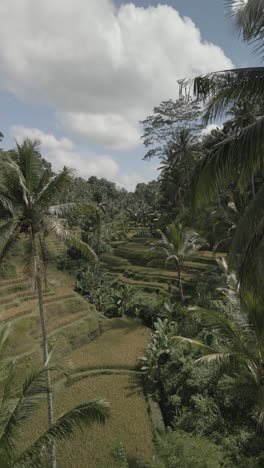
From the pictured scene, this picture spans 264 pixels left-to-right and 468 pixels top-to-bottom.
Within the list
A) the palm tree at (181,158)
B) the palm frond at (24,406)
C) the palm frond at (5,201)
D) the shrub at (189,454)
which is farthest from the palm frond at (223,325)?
the palm tree at (181,158)

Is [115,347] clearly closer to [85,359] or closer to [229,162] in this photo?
[85,359]

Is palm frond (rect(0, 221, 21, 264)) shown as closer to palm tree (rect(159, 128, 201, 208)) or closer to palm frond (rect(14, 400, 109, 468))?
palm frond (rect(14, 400, 109, 468))

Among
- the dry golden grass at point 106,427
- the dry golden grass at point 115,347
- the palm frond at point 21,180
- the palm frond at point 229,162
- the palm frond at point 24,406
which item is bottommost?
the dry golden grass at point 106,427

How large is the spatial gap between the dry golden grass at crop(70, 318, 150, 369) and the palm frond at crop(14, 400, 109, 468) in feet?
31.2

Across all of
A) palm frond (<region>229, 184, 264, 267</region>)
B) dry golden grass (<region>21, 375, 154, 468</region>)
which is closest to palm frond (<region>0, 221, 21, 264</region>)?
dry golden grass (<region>21, 375, 154, 468</region>)

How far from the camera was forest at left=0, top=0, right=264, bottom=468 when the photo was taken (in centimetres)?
596

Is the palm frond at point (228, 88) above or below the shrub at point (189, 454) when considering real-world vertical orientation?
above

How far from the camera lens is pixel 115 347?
62.2 feet

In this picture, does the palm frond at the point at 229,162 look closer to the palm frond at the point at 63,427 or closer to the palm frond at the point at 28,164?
the palm frond at the point at 63,427

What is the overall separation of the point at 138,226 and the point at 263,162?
59332mm

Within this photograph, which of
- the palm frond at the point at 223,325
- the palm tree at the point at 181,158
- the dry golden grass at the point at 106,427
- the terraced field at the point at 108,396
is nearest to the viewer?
the palm frond at the point at 223,325

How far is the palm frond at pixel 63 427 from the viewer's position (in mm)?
6422

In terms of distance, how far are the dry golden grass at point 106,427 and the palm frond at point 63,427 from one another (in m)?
5.12

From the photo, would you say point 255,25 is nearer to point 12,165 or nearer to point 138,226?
point 12,165
